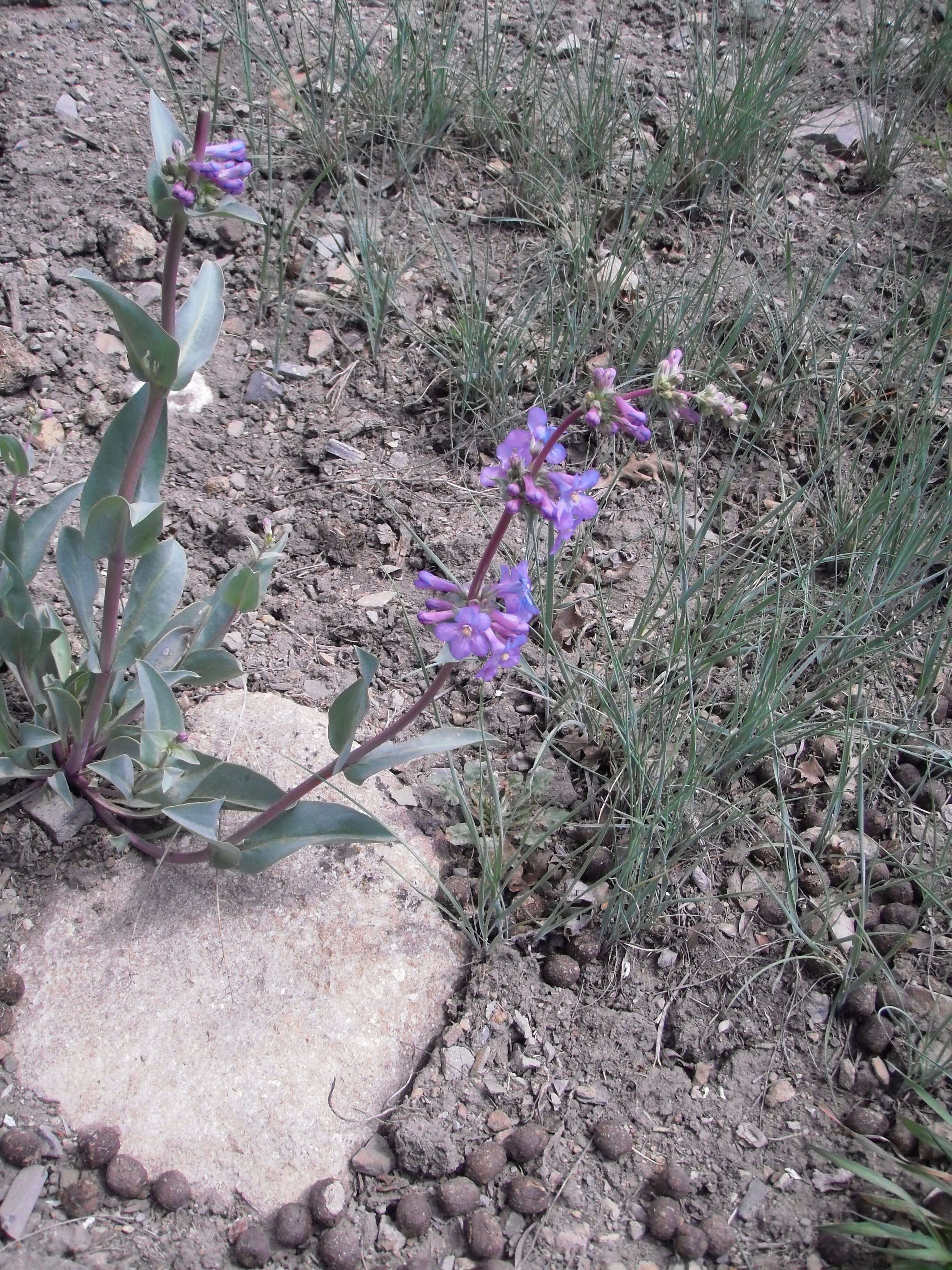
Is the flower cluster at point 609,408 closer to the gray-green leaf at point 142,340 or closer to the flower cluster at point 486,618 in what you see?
the flower cluster at point 486,618

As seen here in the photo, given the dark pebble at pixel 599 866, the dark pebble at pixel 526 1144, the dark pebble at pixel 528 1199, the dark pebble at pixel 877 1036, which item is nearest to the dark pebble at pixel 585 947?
the dark pebble at pixel 599 866

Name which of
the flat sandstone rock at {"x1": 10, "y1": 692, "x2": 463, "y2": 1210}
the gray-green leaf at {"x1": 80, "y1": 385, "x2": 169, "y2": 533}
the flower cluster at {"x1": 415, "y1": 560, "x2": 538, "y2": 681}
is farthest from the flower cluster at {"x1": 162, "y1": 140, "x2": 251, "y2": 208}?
the flat sandstone rock at {"x1": 10, "y1": 692, "x2": 463, "y2": 1210}

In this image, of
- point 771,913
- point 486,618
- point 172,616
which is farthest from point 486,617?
point 771,913

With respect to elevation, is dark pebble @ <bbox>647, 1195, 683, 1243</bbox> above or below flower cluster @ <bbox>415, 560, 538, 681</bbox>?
below

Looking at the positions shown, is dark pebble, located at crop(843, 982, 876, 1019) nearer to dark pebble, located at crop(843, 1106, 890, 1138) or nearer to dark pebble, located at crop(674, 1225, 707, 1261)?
dark pebble, located at crop(843, 1106, 890, 1138)

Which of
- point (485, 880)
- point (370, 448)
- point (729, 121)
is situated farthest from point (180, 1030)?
point (729, 121)

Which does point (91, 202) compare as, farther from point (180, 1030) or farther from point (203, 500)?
point (180, 1030)
